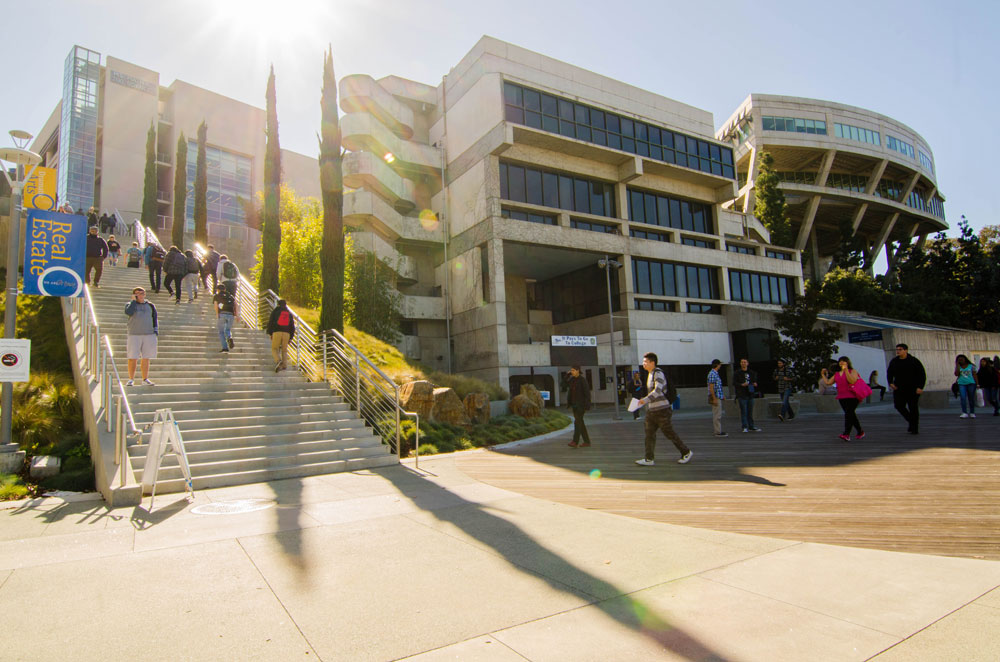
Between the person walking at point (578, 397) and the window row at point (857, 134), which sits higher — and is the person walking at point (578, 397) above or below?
below

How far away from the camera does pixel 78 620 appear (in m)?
3.17

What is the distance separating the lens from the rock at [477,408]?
14.2 m

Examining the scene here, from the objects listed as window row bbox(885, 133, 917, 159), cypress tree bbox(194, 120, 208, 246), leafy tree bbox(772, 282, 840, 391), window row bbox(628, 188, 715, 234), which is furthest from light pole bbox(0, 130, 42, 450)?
window row bbox(885, 133, 917, 159)

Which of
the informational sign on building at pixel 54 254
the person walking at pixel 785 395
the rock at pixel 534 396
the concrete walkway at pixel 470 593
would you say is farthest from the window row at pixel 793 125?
the concrete walkway at pixel 470 593

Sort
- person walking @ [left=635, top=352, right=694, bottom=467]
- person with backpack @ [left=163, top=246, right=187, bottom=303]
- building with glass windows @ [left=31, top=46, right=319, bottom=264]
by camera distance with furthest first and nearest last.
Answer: building with glass windows @ [left=31, top=46, right=319, bottom=264] < person with backpack @ [left=163, top=246, right=187, bottom=303] < person walking @ [left=635, top=352, right=694, bottom=467]

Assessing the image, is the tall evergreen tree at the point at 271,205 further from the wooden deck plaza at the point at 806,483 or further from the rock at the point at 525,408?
the wooden deck plaza at the point at 806,483

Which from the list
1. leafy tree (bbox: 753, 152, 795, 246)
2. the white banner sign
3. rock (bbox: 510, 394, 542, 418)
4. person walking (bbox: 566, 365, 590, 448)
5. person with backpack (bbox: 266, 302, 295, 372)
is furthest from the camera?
leafy tree (bbox: 753, 152, 795, 246)

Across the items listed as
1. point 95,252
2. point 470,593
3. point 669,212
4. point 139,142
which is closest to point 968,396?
point 470,593

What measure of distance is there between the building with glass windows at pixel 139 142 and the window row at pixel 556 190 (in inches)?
818

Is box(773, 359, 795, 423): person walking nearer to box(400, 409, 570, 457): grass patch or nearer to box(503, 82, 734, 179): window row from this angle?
box(400, 409, 570, 457): grass patch

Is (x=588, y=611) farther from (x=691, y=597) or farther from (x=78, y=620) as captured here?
(x=78, y=620)

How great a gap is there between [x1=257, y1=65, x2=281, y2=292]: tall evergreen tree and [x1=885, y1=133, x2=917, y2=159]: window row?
6258 centimetres

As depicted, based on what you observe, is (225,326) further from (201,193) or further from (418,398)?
(201,193)

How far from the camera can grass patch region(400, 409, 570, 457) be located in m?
11.3
